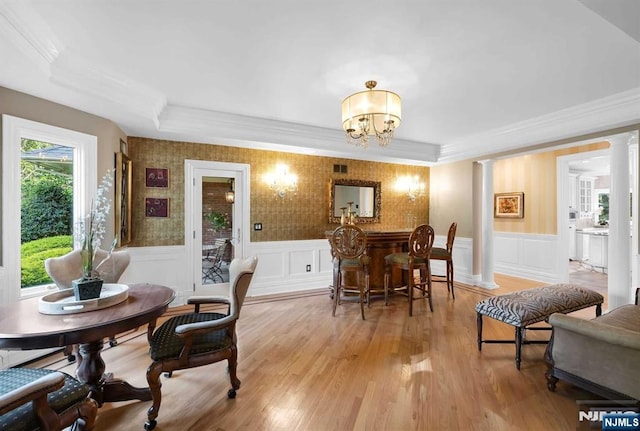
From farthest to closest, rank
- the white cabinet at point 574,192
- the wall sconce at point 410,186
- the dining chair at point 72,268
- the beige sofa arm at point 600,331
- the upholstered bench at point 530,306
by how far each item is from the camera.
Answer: the white cabinet at point 574,192 → the wall sconce at point 410,186 → the upholstered bench at point 530,306 → the dining chair at point 72,268 → the beige sofa arm at point 600,331

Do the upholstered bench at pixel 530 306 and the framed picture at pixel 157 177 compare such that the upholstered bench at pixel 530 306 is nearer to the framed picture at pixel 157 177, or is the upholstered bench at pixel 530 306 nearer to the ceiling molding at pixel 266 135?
the ceiling molding at pixel 266 135

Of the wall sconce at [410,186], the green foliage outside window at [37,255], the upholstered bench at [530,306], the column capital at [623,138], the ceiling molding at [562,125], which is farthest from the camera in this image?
the wall sconce at [410,186]

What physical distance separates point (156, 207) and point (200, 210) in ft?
1.95

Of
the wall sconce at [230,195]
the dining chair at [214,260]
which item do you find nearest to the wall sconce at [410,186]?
the wall sconce at [230,195]

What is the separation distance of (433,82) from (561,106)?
6.45 ft

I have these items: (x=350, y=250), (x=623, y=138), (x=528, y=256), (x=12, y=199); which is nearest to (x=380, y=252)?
(x=350, y=250)

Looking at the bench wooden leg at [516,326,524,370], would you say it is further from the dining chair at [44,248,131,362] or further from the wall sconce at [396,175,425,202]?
the wall sconce at [396,175,425,202]

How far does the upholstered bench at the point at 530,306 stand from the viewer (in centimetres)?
259

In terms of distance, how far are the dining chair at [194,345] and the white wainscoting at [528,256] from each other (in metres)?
5.83

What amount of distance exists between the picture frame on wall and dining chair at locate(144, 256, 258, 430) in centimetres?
201

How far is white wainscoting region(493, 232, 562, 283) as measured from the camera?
5625 millimetres

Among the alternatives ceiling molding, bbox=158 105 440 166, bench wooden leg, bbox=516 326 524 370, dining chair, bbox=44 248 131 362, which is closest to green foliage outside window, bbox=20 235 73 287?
dining chair, bbox=44 248 131 362

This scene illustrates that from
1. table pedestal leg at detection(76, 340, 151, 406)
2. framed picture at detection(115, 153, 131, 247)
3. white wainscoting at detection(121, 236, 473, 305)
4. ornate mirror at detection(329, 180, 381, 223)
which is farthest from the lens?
ornate mirror at detection(329, 180, 381, 223)

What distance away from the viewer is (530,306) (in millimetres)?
2703
